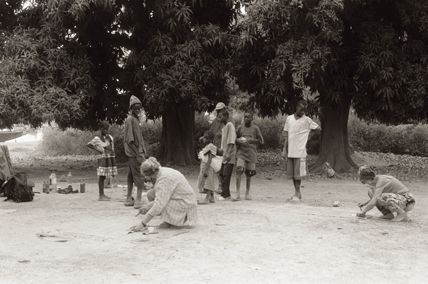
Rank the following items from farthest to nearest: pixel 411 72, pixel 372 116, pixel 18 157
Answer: pixel 18 157 → pixel 372 116 → pixel 411 72

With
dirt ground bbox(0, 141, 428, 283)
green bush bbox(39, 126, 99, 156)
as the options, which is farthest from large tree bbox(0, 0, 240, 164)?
green bush bbox(39, 126, 99, 156)

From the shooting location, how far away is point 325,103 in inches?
636

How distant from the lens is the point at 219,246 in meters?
6.97

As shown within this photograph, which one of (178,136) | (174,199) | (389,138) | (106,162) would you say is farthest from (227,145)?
(389,138)

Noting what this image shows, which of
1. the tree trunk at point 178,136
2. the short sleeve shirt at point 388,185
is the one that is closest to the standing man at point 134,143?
the short sleeve shirt at point 388,185

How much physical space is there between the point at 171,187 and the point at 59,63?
8.55 m

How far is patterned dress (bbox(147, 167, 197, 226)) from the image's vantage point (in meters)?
7.79

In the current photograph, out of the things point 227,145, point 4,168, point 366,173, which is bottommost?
point 4,168

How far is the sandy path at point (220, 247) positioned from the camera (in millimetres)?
5793

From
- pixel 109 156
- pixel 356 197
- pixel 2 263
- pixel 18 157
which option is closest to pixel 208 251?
pixel 2 263

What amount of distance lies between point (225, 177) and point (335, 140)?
21.8 ft

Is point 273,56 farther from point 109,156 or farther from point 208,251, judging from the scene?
point 208,251

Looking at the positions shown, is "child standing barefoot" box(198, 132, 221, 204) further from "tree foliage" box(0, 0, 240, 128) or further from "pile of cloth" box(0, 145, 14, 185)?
"tree foliage" box(0, 0, 240, 128)

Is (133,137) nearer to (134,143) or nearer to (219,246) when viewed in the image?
(134,143)
